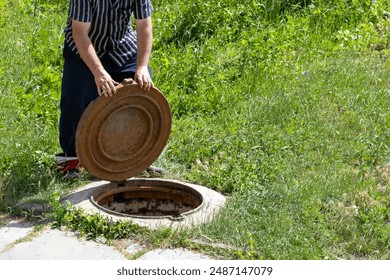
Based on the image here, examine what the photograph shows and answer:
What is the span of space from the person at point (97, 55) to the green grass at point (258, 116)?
27 centimetres

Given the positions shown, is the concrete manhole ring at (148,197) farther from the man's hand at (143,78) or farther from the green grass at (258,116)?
the man's hand at (143,78)

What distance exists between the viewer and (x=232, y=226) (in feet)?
23.5

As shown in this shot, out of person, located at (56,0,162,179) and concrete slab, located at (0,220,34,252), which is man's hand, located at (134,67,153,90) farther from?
concrete slab, located at (0,220,34,252)

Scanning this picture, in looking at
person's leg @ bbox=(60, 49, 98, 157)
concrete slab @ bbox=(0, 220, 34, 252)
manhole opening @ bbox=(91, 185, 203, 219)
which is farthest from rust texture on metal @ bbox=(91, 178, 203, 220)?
concrete slab @ bbox=(0, 220, 34, 252)

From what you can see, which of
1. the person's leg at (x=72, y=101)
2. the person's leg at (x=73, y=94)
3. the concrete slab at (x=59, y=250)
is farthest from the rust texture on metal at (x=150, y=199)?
the concrete slab at (x=59, y=250)

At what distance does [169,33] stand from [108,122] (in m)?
3.14

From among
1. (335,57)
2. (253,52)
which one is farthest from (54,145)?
(335,57)

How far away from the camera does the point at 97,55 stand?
7.87m

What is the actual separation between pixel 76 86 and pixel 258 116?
6.04 feet

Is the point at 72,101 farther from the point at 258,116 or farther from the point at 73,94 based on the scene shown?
the point at 258,116

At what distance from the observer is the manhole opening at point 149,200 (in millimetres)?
7992

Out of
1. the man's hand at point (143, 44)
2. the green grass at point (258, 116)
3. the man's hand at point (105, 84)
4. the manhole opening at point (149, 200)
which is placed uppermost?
the man's hand at point (143, 44)

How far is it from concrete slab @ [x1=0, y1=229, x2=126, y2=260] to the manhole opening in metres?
0.90

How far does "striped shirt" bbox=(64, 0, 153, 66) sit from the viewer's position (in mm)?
7445
